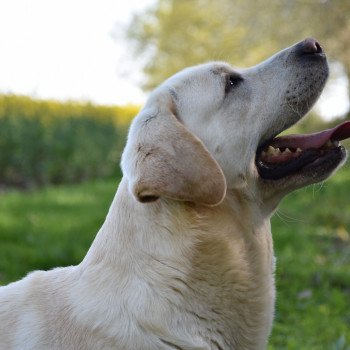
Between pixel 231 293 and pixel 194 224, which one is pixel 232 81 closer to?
pixel 194 224

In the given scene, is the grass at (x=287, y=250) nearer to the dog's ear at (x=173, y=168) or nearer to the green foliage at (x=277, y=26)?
the dog's ear at (x=173, y=168)

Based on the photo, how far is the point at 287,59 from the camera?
3.33m

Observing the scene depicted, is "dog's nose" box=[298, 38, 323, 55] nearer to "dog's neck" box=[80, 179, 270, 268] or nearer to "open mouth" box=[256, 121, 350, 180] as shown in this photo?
"open mouth" box=[256, 121, 350, 180]

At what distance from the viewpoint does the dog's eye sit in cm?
333

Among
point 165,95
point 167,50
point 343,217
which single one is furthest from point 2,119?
point 167,50

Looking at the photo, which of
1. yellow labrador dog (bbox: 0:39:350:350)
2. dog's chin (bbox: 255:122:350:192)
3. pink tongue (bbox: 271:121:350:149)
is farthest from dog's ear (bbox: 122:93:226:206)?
pink tongue (bbox: 271:121:350:149)

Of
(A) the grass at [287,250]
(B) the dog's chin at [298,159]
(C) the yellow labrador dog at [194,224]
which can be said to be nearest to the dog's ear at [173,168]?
(C) the yellow labrador dog at [194,224]

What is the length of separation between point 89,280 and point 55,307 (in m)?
0.19

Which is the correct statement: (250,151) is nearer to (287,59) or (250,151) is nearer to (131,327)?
(287,59)

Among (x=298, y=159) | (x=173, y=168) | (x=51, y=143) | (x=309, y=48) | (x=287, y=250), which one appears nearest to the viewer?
(x=173, y=168)

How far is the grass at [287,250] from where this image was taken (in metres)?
5.30

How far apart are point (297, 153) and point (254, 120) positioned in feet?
0.85

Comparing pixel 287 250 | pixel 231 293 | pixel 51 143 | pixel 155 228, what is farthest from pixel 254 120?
pixel 51 143

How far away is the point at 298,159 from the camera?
126 inches
